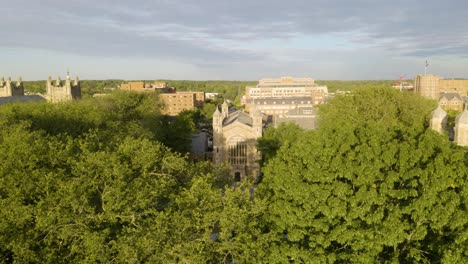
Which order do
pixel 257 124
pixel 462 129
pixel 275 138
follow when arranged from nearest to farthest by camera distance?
pixel 462 129, pixel 275 138, pixel 257 124

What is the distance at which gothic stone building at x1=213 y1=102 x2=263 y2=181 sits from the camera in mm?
52125

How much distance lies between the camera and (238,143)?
172ft

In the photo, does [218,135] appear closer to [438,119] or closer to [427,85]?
[438,119]

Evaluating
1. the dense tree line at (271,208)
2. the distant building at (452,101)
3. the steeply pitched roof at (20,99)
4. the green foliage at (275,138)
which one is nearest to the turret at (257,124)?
the green foliage at (275,138)

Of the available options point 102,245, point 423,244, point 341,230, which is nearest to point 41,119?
point 102,245

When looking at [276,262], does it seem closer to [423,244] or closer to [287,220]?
[287,220]

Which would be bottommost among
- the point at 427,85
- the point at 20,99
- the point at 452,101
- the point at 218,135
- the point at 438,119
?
the point at 218,135

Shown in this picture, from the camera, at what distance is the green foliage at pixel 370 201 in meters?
16.8

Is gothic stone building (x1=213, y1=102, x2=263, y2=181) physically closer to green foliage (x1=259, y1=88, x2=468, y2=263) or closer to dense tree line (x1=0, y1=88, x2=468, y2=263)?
dense tree line (x1=0, y1=88, x2=468, y2=263)

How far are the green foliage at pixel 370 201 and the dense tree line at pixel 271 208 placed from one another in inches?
1.9

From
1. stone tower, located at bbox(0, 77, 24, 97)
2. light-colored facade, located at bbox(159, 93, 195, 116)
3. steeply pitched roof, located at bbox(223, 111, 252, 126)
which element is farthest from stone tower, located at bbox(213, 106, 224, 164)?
light-colored facade, located at bbox(159, 93, 195, 116)

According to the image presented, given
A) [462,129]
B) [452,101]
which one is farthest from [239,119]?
[452,101]

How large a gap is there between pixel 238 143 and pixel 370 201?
3588cm

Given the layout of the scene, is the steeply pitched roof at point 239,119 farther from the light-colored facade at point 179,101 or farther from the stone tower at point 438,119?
the light-colored facade at point 179,101
